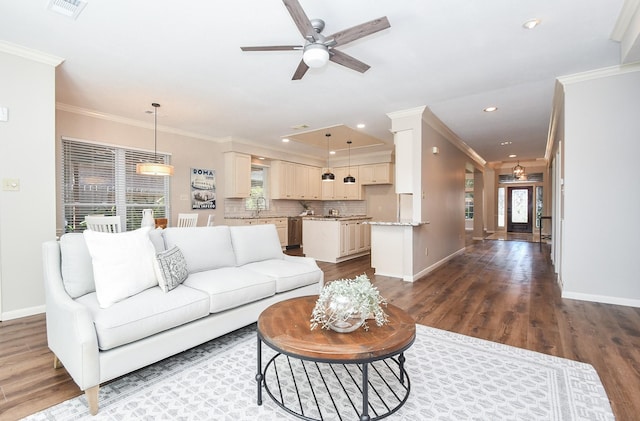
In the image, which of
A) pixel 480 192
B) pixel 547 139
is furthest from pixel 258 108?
pixel 480 192

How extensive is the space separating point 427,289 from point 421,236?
1020 mm

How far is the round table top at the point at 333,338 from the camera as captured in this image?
1402mm

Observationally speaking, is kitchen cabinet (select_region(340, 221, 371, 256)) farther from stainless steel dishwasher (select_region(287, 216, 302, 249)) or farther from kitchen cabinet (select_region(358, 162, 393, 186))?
stainless steel dishwasher (select_region(287, 216, 302, 249))

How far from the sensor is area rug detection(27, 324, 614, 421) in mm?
1621

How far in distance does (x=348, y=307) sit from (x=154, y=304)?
4.30 feet

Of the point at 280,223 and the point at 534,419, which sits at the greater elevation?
the point at 280,223

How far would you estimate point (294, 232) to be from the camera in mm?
8102

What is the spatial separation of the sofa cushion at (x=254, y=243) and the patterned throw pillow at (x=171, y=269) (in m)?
0.70

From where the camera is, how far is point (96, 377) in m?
1.63

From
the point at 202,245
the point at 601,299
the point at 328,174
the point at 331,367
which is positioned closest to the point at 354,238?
the point at 328,174

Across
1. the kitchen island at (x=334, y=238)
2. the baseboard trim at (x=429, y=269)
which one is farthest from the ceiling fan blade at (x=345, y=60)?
the kitchen island at (x=334, y=238)

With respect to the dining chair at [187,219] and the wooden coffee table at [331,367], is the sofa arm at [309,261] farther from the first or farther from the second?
the dining chair at [187,219]

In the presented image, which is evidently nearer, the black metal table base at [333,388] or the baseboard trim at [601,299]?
the black metal table base at [333,388]

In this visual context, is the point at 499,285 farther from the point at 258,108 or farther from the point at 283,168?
the point at 283,168
